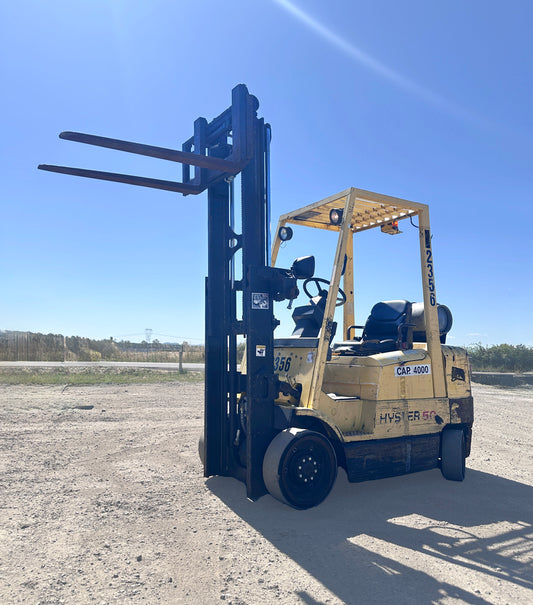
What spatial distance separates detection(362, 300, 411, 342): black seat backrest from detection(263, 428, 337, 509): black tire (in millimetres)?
1925

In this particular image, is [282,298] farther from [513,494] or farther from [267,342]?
[513,494]

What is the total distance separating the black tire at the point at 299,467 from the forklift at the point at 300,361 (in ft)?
0.04

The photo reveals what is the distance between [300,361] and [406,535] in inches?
81.9

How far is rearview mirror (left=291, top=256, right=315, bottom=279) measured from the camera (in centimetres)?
601

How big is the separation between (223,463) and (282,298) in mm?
2184

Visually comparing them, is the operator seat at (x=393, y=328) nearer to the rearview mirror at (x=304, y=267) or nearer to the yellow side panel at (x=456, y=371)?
the yellow side panel at (x=456, y=371)

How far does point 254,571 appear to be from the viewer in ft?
12.8

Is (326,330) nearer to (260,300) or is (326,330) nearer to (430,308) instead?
(260,300)

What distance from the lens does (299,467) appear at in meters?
5.30

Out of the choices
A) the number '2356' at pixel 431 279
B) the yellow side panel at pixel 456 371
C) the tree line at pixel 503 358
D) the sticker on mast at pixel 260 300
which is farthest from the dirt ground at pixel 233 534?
the tree line at pixel 503 358

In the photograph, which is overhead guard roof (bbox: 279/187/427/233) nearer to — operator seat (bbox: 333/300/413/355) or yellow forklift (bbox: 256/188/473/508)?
yellow forklift (bbox: 256/188/473/508)

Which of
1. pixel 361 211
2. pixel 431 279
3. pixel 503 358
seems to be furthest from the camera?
pixel 503 358

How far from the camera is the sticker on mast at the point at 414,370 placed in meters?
6.20

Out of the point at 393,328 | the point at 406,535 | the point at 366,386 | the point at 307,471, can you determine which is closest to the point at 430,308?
the point at 393,328
